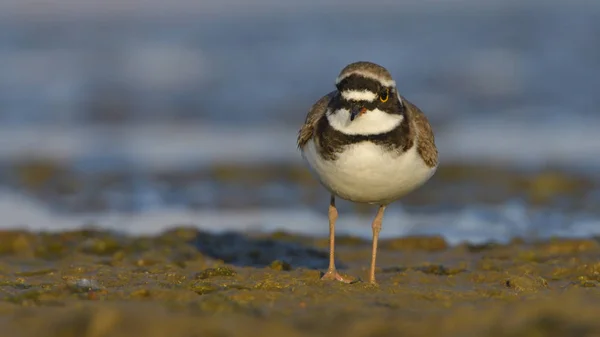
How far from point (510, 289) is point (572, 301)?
1.29m

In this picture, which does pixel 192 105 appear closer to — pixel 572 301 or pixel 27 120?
pixel 27 120

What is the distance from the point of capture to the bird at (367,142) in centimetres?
611

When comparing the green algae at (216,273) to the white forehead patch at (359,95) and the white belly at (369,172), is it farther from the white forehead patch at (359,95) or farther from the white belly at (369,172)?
the white forehead patch at (359,95)

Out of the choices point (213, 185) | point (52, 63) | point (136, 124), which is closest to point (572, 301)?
point (213, 185)

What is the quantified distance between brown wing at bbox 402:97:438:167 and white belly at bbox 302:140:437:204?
0.06 metres

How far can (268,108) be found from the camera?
1564 cm

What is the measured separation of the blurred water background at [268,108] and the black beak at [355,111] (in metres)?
3.34

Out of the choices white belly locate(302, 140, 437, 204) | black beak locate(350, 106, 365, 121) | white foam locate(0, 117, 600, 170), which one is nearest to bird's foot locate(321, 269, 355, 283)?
white belly locate(302, 140, 437, 204)

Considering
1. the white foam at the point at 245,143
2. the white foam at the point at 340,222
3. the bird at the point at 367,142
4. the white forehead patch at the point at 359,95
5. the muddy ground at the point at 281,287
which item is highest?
the white foam at the point at 245,143

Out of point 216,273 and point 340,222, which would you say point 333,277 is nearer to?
point 216,273

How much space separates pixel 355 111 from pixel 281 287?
3.77 feet

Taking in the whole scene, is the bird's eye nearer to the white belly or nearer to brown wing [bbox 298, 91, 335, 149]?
the white belly

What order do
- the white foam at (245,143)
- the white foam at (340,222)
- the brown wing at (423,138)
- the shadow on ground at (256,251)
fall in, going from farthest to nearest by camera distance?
the white foam at (245,143) → the white foam at (340,222) → the shadow on ground at (256,251) → the brown wing at (423,138)

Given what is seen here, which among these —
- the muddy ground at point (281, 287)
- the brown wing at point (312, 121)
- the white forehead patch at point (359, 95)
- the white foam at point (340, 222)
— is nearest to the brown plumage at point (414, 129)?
the brown wing at point (312, 121)
